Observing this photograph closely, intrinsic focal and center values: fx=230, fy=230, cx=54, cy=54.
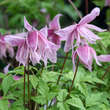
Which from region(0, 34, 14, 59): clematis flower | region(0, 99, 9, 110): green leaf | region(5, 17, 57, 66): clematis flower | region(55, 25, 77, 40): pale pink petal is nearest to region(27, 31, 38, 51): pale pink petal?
region(5, 17, 57, 66): clematis flower

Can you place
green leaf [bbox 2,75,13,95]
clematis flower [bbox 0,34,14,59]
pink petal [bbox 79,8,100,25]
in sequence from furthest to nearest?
clematis flower [bbox 0,34,14,59]
green leaf [bbox 2,75,13,95]
pink petal [bbox 79,8,100,25]

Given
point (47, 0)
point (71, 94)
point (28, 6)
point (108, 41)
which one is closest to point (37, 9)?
point (28, 6)

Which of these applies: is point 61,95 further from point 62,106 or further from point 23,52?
point 23,52

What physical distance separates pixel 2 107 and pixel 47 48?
34 centimetres

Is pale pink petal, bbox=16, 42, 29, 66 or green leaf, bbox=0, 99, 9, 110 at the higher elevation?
pale pink petal, bbox=16, 42, 29, 66

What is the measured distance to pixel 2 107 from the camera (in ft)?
3.37

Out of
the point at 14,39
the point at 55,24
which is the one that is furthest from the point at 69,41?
the point at 14,39

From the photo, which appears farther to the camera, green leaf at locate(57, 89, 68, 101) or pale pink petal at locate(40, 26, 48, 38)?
green leaf at locate(57, 89, 68, 101)

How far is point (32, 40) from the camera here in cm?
91

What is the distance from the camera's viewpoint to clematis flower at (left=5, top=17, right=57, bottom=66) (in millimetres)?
910

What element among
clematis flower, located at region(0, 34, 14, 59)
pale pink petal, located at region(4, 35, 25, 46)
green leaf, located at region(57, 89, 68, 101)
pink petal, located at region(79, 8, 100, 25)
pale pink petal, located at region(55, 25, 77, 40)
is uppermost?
pink petal, located at region(79, 8, 100, 25)

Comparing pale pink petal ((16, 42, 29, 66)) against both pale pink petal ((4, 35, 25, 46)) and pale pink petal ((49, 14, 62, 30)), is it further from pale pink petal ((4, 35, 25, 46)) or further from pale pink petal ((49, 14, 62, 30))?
pale pink petal ((49, 14, 62, 30))

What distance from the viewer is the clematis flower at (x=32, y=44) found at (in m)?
0.91

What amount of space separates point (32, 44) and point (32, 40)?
2 centimetres
